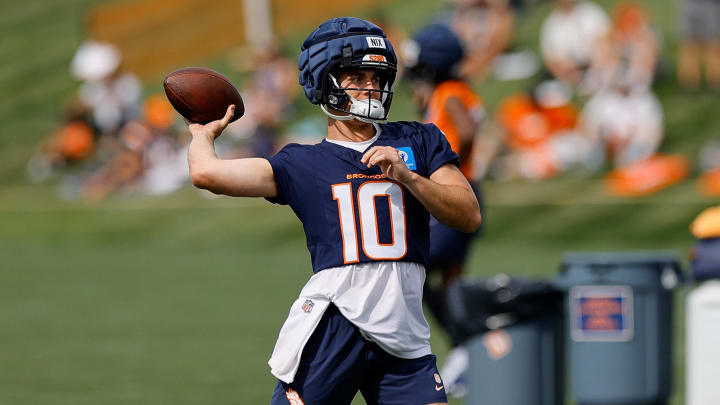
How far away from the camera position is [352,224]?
13.7 ft

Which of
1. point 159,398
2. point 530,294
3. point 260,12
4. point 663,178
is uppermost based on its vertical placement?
point 260,12

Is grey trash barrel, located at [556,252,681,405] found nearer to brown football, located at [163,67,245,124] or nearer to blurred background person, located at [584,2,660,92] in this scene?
brown football, located at [163,67,245,124]

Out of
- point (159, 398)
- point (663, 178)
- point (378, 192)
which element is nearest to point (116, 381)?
point (159, 398)

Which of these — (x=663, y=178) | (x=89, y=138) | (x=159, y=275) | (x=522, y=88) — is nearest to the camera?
(x=159, y=275)

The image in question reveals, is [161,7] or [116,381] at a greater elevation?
[161,7]

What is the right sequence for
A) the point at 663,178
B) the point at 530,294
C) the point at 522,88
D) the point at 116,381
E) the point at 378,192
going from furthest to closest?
the point at 522,88 < the point at 663,178 < the point at 116,381 < the point at 530,294 < the point at 378,192

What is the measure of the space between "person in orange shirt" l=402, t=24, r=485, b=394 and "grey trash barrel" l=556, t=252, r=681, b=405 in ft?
3.84

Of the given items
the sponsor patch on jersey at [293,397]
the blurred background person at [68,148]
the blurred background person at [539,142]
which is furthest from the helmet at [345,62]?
the blurred background person at [68,148]

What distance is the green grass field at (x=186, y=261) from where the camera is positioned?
27.9ft

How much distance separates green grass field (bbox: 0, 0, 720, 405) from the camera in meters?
8.51

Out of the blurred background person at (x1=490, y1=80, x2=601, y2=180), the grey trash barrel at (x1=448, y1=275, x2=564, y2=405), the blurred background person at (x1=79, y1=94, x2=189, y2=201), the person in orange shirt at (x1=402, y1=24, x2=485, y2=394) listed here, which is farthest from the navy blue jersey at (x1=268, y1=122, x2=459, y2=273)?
the blurred background person at (x1=79, y1=94, x2=189, y2=201)

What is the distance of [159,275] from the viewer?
1380cm

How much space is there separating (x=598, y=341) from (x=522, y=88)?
12470mm

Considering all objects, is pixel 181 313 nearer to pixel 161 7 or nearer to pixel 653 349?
pixel 653 349
